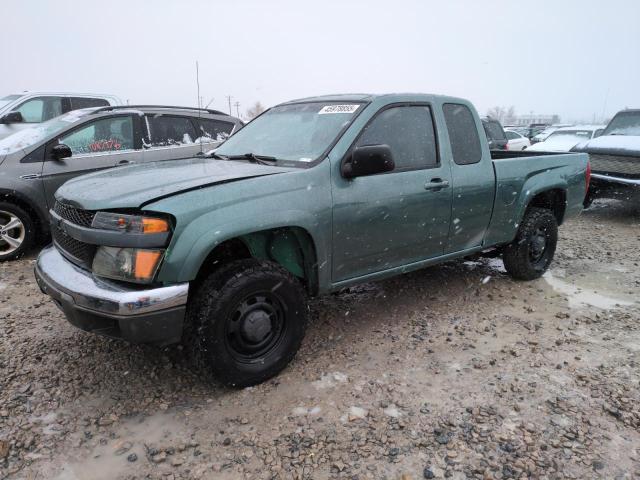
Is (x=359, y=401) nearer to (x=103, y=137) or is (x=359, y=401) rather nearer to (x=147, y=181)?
(x=147, y=181)

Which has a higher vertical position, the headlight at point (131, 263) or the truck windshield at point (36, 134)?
the truck windshield at point (36, 134)

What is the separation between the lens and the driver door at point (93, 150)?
5.20 meters

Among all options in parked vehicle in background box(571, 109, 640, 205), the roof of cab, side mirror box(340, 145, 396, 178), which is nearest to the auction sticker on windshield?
the roof of cab

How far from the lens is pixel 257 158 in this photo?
10.9 ft

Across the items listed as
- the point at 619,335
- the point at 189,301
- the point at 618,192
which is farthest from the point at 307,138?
the point at 618,192

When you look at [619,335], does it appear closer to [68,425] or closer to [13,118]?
[68,425]

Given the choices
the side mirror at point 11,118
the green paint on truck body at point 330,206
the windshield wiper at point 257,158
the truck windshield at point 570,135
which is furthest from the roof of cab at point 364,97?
the truck windshield at point 570,135

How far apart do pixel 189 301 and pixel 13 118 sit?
7803 mm

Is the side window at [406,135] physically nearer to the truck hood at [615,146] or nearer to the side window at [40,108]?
the truck hood at [615,146]

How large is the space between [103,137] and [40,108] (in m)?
4.69

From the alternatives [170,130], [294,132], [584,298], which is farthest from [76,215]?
[584,298]

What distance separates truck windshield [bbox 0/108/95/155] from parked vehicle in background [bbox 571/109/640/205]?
812 cm

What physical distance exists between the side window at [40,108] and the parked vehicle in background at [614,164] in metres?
10.1

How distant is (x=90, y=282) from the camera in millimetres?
2520
